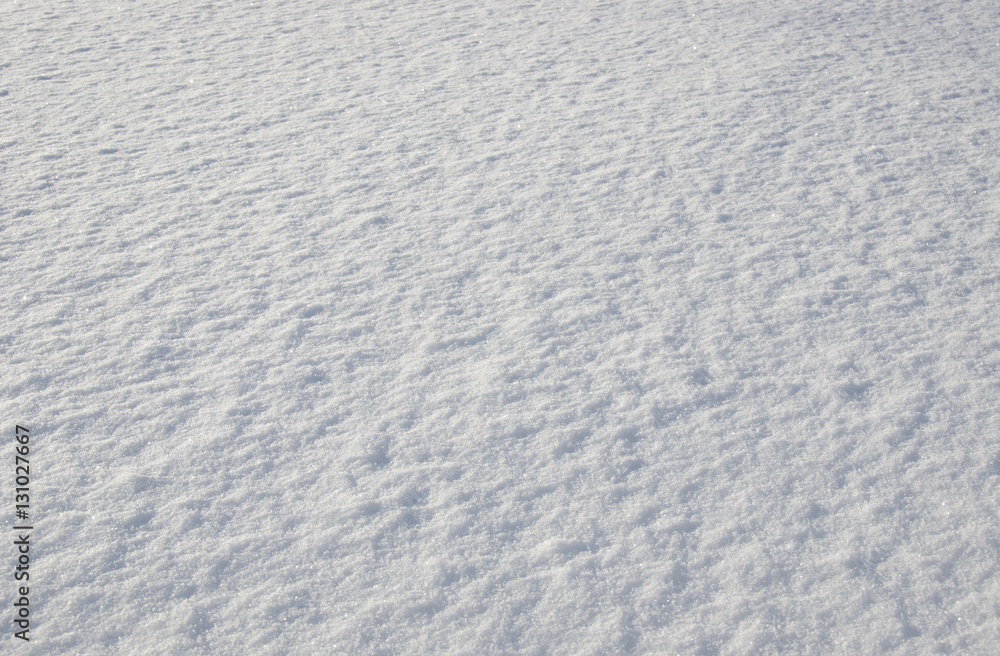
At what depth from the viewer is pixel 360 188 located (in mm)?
4027

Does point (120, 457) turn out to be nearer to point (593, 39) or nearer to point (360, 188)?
point (360, 188)

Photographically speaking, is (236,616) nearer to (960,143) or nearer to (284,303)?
(284,303)

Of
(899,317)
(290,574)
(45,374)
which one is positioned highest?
(45,374)

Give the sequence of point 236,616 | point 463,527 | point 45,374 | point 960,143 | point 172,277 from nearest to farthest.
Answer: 1. point 236,616
2. point 463,527
3. point 45,374
4. point 172,277
5. point 960,143

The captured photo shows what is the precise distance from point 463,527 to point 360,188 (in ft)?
8.02

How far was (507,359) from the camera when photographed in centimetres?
288

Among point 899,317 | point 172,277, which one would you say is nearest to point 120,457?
point 172,277

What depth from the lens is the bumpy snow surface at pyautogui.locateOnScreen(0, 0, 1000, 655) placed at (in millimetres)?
2045

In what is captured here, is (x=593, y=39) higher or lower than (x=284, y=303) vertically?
higher

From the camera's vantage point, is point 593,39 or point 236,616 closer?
point 236,616

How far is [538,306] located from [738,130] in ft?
7.65

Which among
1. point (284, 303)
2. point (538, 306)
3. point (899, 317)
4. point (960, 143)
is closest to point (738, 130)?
point (960, 143)

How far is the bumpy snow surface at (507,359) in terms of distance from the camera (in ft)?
6.71

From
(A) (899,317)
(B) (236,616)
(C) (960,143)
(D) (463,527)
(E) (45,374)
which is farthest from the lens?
(C) (960,143)
